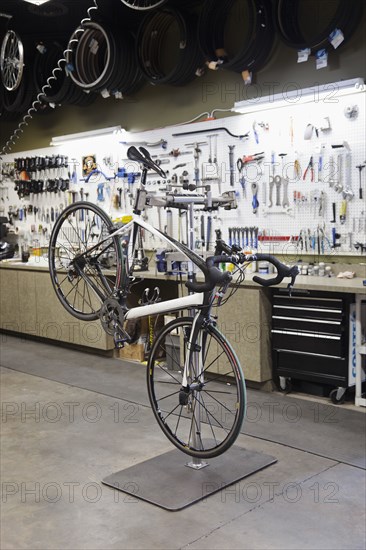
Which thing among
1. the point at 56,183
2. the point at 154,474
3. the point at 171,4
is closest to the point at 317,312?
the point at 154,474

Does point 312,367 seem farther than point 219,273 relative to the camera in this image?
Yes

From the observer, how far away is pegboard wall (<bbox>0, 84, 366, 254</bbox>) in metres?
4.66

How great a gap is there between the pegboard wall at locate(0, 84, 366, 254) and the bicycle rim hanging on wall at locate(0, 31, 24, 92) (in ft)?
3.43

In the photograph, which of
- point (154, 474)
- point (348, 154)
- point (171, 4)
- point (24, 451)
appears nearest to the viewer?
point (154, 474)

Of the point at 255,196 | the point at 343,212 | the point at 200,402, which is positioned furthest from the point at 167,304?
the point at 255,196

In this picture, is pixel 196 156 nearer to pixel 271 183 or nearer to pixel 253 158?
pixel 253 158

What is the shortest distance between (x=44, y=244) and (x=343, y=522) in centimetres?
534

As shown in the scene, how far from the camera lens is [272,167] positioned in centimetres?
509

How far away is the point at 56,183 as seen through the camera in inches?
276

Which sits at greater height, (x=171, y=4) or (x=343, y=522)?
(x=171, y=4)

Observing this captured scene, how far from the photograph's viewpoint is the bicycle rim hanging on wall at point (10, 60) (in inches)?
230

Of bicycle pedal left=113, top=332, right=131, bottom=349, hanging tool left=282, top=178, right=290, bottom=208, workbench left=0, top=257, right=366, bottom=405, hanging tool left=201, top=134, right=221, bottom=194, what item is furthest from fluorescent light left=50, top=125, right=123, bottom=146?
bicycle pedal left=113, top=332, right=131, bottom=349

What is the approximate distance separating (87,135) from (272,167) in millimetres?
2225

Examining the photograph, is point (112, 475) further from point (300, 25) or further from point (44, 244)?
point (44, 244)
